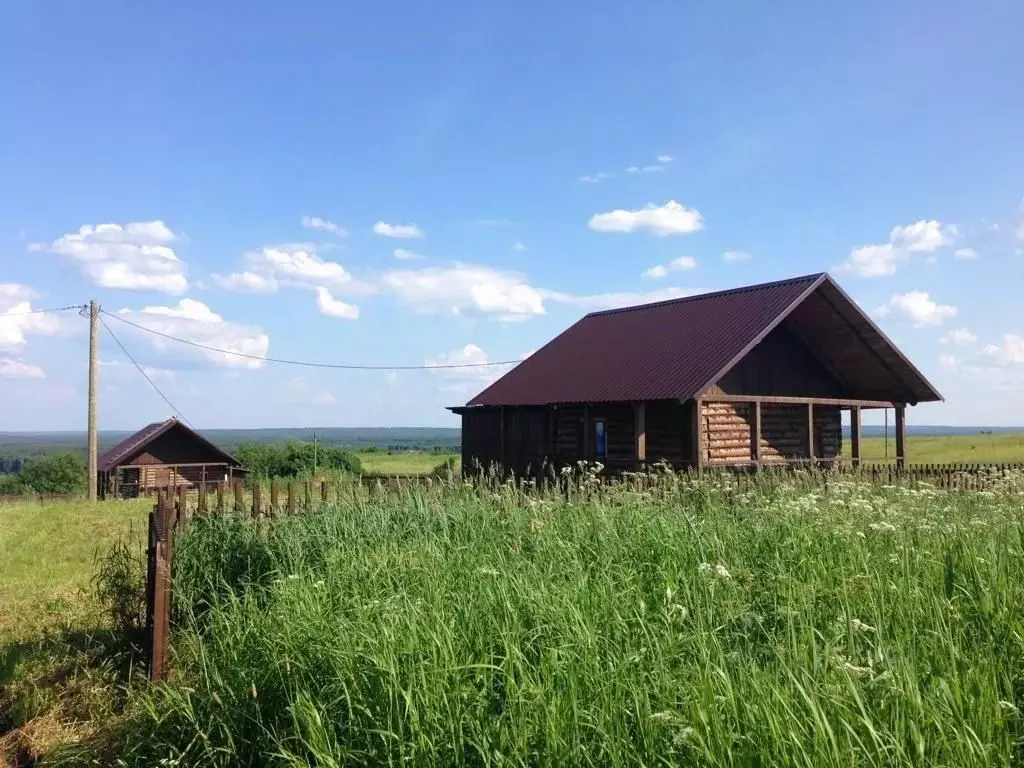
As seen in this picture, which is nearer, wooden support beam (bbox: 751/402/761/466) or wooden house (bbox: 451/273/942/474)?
wooden support beam (bbox: 751/402/761/466)

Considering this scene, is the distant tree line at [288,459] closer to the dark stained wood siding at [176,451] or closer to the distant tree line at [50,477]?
the dark stained wood siding at [176,451]

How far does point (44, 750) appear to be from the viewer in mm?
4914

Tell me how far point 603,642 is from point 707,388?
13.9 metres

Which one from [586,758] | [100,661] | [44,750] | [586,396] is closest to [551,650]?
[586,758]

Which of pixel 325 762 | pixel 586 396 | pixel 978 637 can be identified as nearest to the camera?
pixel 325 762

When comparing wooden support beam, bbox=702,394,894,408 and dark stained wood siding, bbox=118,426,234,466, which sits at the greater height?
wooden support beam, bbox=702,394,894,408

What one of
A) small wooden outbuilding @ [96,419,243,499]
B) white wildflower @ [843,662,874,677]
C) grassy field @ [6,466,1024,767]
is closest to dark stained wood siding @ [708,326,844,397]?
grassy field @ [6,466,1024,767]

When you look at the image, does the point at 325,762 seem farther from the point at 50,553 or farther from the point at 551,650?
the point at 50,553

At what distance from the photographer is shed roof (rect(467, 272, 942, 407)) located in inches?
721

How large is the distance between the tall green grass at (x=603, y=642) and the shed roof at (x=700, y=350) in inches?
462

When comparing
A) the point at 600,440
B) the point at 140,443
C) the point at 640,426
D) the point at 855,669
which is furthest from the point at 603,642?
the point at 140,443

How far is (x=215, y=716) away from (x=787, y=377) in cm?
1927

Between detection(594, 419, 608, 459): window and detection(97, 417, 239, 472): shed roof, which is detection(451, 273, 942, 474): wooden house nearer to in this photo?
detection(594, 419, 608, 459): window

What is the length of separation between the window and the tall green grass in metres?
14.1
